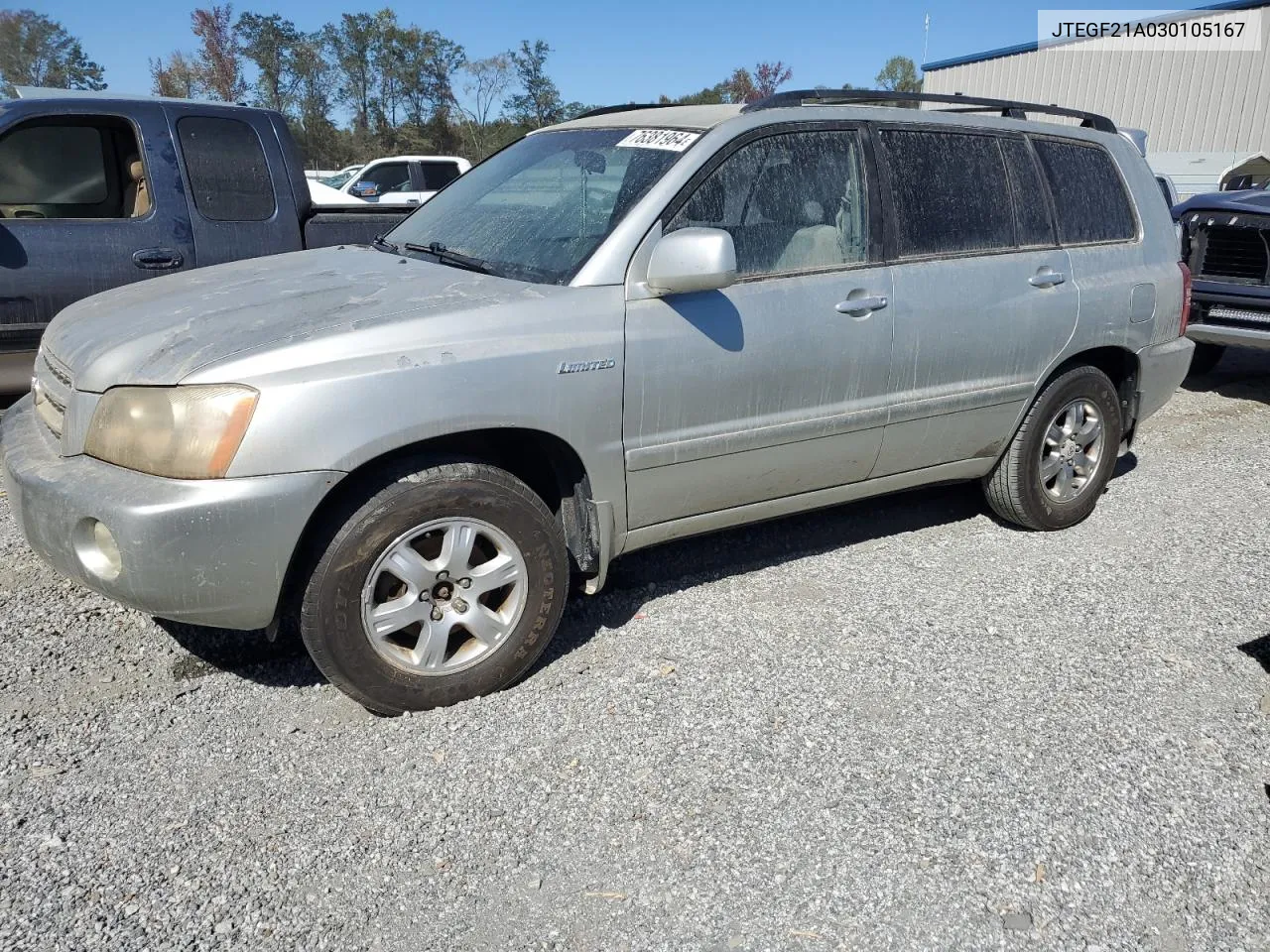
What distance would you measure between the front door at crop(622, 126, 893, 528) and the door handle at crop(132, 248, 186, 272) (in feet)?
10.7

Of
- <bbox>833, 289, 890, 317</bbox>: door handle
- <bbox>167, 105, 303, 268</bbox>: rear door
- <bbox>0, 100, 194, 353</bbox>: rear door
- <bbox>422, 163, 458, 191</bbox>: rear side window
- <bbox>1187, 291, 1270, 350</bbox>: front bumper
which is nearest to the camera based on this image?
<bbox>833, 289, 890, 317</bbox>: door handle

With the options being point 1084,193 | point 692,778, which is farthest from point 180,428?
point 1084,193

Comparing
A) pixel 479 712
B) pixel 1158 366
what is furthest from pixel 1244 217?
pixel 479 712

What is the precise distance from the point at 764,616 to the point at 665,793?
45.4 inches

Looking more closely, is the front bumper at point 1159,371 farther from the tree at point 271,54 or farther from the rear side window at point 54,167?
the tree at point 271,54

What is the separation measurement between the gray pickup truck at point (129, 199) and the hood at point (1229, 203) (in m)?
6.26

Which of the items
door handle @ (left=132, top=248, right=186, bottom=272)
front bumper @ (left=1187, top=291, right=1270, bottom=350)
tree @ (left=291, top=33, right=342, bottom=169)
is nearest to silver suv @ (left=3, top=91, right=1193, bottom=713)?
door handle @ (left=132, top=248, right=186, bottom=272)

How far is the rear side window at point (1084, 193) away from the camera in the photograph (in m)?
4.41

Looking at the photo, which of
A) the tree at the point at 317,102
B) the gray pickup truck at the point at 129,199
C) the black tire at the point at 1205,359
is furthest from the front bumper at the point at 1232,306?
the tree at the point at 317,102

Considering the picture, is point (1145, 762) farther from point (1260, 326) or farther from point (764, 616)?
point (1260, 326)

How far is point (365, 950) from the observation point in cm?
222

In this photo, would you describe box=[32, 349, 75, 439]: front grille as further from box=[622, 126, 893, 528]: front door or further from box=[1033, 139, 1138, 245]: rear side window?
box=[1033, 139, 1138, 245]: rear side window

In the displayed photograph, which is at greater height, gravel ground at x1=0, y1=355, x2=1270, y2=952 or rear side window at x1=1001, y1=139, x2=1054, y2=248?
rear side window at x1=1001, y1=139, x2=1054, y2=248

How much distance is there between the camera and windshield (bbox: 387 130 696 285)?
3.37m
